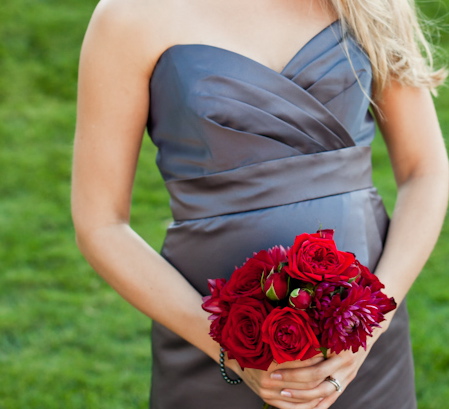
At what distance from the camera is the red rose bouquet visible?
1.87 meters

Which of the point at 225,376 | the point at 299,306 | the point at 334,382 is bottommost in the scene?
the point at 225,376

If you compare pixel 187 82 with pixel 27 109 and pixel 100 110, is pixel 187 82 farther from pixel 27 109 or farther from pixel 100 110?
pixel 27 109

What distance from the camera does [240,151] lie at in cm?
231

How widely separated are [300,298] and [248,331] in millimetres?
171

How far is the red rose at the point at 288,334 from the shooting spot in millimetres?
1870

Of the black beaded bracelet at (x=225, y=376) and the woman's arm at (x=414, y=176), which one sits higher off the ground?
the woman's arm at (x=414, y=176)

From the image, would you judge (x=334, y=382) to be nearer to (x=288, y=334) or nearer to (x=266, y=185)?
(x=288, y=334)

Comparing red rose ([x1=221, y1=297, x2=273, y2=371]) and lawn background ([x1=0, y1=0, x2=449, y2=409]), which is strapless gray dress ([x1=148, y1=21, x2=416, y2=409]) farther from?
lawn background ([x1=0, y1=0, x2=449, y2=409])

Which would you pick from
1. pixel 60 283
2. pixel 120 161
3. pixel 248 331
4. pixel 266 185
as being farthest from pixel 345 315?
pixel 60 283

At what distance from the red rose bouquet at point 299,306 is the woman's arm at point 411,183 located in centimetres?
52

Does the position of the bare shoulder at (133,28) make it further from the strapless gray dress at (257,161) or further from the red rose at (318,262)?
the red rose at (318,262)

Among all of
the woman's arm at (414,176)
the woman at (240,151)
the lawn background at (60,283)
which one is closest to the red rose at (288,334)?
the woman at (240,151)

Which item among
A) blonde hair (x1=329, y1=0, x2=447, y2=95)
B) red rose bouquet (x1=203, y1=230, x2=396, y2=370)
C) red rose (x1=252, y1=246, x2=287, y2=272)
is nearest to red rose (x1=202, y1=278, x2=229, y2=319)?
red rose bouquet (x1=203, y1=230, x2=396, y2=370)

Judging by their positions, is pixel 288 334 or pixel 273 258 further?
pixel 273 258
